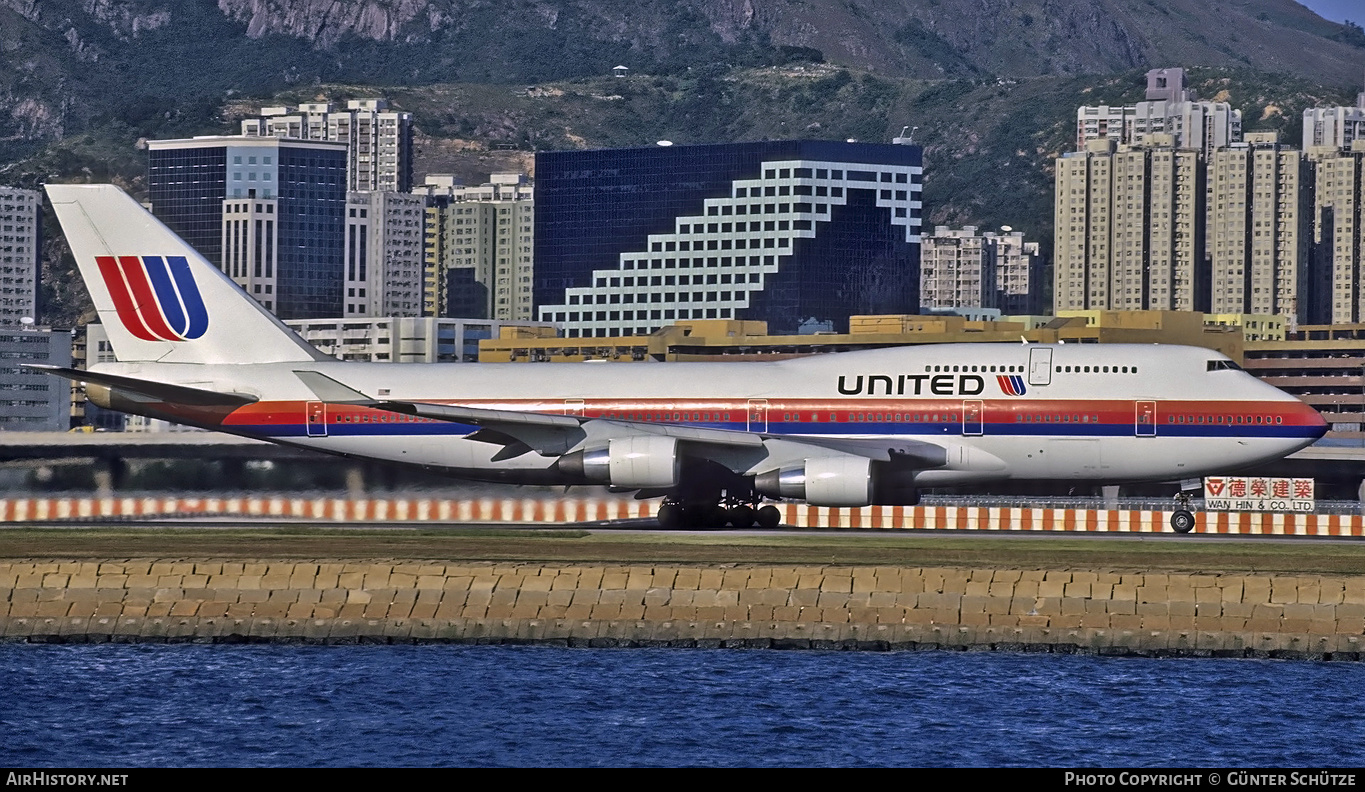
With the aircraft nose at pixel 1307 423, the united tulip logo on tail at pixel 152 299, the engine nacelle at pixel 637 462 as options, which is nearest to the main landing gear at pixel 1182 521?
the aircraft nose at pixel 1307 423

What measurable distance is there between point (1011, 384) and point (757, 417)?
685cm

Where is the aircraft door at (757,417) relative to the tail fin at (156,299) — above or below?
below

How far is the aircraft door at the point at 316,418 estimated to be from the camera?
6097 centimetres

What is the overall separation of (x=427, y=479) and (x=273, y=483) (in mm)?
15696

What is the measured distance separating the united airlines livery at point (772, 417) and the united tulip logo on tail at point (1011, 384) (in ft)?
0.21

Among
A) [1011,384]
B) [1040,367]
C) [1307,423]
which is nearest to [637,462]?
[1011,384]

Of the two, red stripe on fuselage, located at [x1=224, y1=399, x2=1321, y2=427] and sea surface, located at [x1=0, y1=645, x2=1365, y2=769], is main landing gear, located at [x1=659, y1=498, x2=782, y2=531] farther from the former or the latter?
sea surface, located at [x1=0, y1=645, x2=1365, y2=769]

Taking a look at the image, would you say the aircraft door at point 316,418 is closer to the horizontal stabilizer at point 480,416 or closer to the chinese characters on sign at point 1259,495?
the horizontal stabilizer at point 480,416

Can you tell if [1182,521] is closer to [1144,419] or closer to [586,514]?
[1144,419]

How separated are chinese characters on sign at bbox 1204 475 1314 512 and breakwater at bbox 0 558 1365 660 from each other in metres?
27.6

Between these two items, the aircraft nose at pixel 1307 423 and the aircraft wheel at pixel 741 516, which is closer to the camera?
the aircraft nose at pixel 1307 423

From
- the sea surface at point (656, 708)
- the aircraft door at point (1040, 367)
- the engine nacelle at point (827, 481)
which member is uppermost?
the aircraft door at point (1040, 367)

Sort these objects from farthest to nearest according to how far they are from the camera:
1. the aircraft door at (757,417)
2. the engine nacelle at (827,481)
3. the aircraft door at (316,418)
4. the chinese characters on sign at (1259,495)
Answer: the chinese characters on sign at (1259,495), the aircraft door at (316,418), the aircraft door at (757,417), the engine nacelle at (827,481)

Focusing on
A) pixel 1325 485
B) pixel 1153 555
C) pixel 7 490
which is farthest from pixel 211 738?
pixel 1325 485
